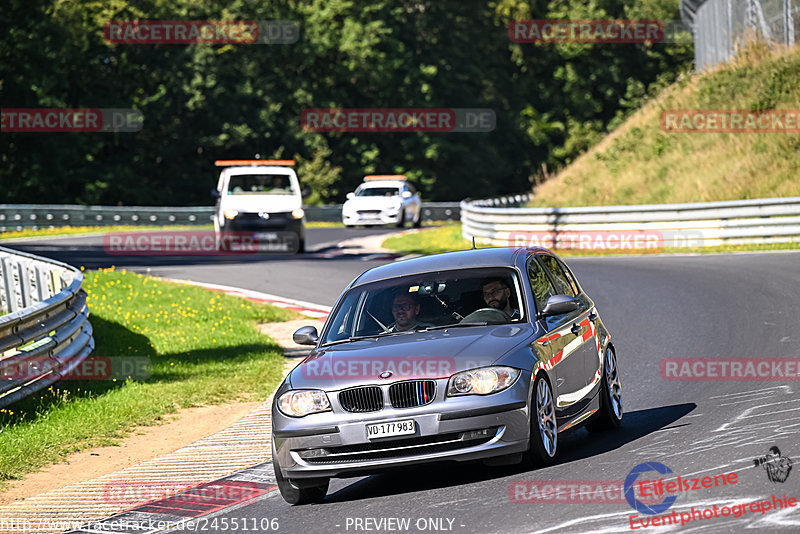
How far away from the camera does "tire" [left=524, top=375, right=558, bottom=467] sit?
7.93 metres

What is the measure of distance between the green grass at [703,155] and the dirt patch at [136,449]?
20.8m

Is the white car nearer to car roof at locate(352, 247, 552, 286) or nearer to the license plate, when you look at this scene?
car roof at locate(352, 247, 552, 286)

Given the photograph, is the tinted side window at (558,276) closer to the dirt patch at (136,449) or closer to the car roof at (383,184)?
the dirt patch at (136,449)

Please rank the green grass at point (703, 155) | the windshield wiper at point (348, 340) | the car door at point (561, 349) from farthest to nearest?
the green grass at point (703, 155) → the windshield wiper at point (348, 340) → the car door at point (561, 349)

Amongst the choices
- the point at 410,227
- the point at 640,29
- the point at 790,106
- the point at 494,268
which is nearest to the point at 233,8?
the point at 640,29

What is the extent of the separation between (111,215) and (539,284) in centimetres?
4254

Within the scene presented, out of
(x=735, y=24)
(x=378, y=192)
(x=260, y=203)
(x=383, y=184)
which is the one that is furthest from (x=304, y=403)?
(x=383, y=184)

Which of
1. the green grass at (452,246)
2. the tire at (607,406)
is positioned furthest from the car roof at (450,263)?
the green grass at (452,246)

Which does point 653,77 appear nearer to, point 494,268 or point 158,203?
point 158,203

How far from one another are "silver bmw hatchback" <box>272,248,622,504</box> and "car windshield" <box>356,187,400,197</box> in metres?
33.8

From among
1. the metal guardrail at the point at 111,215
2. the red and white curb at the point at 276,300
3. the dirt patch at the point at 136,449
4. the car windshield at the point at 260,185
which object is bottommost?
the metal guardrail at the point at 111,215

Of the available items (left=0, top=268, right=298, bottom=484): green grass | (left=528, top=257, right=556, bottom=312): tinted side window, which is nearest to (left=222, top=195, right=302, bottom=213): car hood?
(left=0, top=268, right=298, bottom=484): green grass

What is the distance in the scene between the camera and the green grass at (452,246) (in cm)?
2608

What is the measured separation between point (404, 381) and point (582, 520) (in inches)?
65.5
